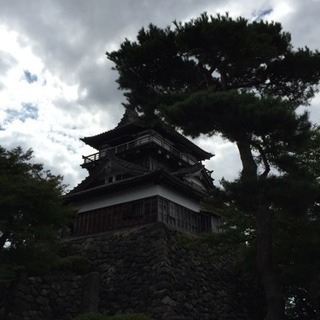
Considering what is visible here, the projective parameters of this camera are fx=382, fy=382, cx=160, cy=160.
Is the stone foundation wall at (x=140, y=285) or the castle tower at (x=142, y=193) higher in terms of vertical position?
the castle tower at (x=142, y=193)

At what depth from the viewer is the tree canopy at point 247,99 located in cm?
920

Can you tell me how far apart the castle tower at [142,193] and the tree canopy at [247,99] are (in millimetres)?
3109

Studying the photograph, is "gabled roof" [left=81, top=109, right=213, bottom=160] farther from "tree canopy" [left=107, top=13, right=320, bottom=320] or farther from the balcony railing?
"tree canopy" [left=107, top=13, right=320, bottom=320]

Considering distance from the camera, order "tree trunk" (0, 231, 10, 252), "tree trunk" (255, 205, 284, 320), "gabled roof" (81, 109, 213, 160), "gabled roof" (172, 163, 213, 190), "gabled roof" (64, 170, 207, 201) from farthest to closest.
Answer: "gabled roof" (81, 109, 213, 160) → "gabled roof" (172, 163, 213, 190) → "gabled roof" (64, 170, 207, 201) → "tree trunk" (0, 231, 10, 252) → "tree trunk" (255, 205, 284, 320)

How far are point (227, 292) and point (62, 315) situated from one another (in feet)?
24.8

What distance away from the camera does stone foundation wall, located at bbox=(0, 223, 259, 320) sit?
44.3ft

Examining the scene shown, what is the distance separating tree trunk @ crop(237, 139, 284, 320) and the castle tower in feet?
20.3

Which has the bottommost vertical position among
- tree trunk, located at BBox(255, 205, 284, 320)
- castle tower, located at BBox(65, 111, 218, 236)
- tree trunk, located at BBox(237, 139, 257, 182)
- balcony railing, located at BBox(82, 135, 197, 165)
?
tree trunk, located at BBox(255, 205, 284, 320)

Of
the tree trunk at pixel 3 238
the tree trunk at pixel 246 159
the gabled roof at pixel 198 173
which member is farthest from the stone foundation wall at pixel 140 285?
the tree trunk at pixel 246 159

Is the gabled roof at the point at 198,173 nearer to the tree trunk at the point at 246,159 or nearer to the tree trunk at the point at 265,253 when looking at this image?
the tree trunk at the point at 246,159

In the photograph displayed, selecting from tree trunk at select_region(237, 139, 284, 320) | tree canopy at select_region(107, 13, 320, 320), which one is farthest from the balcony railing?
tree trunk at select_region(237, 139, 284, 320)

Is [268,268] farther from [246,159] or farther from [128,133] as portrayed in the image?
[128,133]

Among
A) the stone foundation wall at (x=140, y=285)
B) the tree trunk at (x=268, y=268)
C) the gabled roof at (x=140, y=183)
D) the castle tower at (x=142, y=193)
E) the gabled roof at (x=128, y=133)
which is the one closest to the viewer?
the tree trunk at (x=268, y=268)

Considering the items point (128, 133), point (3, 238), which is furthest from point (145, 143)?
point (3, 238)
